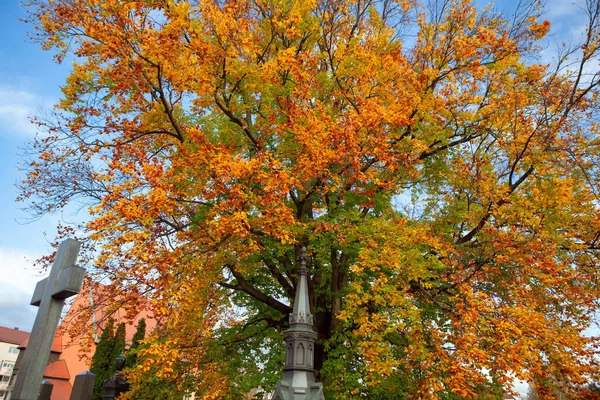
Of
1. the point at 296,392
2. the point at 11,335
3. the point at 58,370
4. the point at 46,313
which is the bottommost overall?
the point at 296,392

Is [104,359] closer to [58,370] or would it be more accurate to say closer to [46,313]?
[58,370]

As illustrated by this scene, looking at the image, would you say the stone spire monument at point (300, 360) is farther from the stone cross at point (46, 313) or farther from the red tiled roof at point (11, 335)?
the red tiled roof at point (11, 335)

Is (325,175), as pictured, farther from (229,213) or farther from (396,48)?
(396,48)

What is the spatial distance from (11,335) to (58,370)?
1811 inches

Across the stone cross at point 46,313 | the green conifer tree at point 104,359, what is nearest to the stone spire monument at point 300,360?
the stone cross at point 46,313

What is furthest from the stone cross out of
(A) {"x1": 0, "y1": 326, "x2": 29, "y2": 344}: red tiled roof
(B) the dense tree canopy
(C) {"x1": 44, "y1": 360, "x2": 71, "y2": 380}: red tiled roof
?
(A) {"x1": 0, "y1": 326, "x2": 29, "y2": 344}: red tiled roof

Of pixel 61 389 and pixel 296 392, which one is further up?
pixel 61 389

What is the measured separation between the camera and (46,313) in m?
4.45

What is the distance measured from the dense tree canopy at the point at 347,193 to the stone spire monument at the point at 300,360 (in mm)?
1624

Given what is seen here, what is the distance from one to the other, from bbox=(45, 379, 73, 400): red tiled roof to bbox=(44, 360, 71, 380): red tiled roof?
395 millimetres

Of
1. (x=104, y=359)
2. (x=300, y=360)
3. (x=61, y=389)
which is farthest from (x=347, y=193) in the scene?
(x=61, y=389)

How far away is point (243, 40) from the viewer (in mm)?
9031

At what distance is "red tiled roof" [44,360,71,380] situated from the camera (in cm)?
3238

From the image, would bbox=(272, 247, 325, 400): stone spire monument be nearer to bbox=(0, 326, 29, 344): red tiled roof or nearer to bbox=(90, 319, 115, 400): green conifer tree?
bbox=(90, 319, 115, 400): green conifer tree
